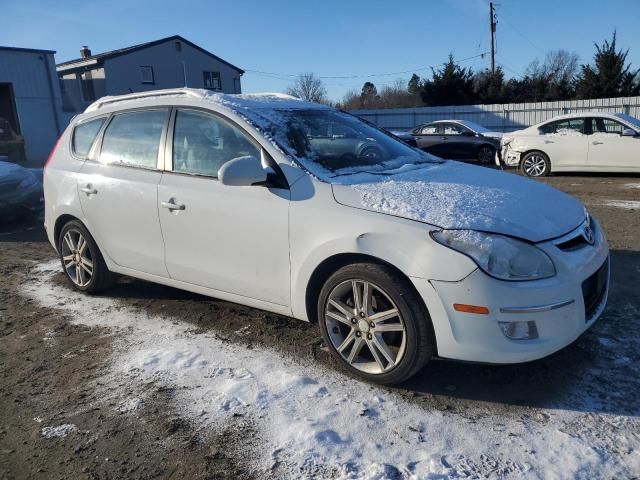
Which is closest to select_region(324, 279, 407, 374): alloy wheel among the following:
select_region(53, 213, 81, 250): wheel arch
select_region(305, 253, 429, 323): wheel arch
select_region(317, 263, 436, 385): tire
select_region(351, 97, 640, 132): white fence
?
select_region(317, 263, 436, 385): tire

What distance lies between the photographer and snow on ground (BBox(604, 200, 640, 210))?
320 inches

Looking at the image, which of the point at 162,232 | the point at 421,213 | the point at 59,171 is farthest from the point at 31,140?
the point at 421,213

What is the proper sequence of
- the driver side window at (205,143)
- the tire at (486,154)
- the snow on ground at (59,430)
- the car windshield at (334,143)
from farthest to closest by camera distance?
the tire at (486,154), the driver side window at (205,143), the car windshield at (334,143), the snow on ground at (59,430)

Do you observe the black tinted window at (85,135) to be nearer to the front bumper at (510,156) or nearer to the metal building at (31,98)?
the front bumper at (510,156)

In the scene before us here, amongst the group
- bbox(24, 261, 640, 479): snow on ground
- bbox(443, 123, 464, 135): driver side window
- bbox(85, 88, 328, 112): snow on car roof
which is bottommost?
bbox(24, 261, 640, 479): snow on ground

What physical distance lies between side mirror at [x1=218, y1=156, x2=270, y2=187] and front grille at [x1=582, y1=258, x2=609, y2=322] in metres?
1.99

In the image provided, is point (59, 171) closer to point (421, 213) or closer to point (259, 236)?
point (259, 236)

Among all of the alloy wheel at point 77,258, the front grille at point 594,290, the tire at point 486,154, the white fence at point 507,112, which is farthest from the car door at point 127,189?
the white fence at point 507,112

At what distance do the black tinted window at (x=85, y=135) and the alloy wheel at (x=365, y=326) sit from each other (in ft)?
9.56

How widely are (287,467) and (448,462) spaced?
0.75 m

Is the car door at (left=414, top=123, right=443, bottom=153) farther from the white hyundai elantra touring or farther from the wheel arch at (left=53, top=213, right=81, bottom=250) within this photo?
the wheel arch at (left=53, top=213, right=81, bottom=250)

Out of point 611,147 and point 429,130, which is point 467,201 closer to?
point 611,147

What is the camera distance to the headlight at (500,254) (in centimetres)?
276

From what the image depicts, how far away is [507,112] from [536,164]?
44.4 ft
